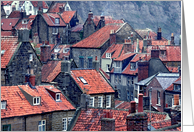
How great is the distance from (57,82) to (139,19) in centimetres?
5236

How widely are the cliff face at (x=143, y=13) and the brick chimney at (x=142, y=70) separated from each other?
2032 centimetres

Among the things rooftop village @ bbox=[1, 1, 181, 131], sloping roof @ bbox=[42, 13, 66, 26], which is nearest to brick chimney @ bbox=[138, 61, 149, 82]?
rooftop village @ bbox=[1, 1, 181, 131]

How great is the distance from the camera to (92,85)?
117 ft

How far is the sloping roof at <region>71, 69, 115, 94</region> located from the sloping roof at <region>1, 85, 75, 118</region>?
2.87 metres

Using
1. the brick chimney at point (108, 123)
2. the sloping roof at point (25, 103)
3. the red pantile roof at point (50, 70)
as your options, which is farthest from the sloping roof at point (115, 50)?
the brick chimney at point (108, 123)

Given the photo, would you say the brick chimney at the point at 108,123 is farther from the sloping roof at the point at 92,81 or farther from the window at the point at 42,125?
the sloping roof at the point at 92,81

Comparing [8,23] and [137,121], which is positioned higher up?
[8,23]

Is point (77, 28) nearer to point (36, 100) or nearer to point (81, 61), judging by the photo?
point (81, 61)

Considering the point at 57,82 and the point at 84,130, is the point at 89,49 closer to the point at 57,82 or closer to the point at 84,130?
the point at 57,82

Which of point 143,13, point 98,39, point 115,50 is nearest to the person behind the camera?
point 115,50

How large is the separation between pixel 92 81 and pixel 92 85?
21.2 inches

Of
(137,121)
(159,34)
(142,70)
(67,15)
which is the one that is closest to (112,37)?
(159,34)

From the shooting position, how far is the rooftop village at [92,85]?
85.5 feet

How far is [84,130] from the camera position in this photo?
25250 millimetres
